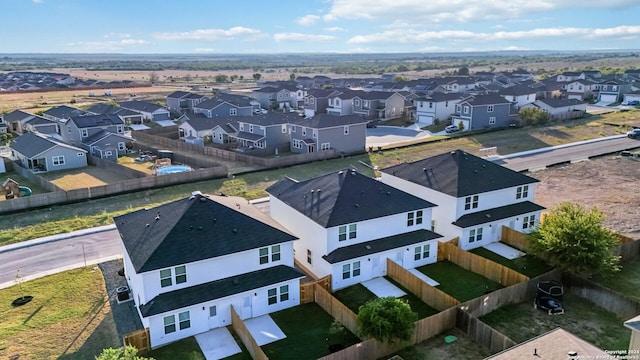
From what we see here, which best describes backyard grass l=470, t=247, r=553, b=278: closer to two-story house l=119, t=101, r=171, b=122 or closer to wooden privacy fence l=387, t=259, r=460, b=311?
wooden privacy fence l=387, t=259, r=460, b=311

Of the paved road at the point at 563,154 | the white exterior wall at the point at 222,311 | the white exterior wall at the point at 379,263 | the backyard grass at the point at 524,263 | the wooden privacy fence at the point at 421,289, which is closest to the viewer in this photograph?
the white exterior wall at the point at 222,311

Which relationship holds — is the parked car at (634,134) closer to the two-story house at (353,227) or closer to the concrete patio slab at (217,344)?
the two-story house at (353,227)

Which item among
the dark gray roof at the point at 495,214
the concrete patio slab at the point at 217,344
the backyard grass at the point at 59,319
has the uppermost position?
the dark gray roof at the point at 495,214

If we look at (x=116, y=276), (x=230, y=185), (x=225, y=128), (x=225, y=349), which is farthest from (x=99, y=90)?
(x=225, y=349)

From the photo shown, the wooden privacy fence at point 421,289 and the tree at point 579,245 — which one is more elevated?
the tree at point 579,245

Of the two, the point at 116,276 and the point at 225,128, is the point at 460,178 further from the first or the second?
the point at 225,128

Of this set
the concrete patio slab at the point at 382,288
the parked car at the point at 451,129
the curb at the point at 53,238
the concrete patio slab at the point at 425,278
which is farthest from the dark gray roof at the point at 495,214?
the parked car at the point at 451,129

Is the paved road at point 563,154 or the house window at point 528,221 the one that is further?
the paved road at point 563,154
